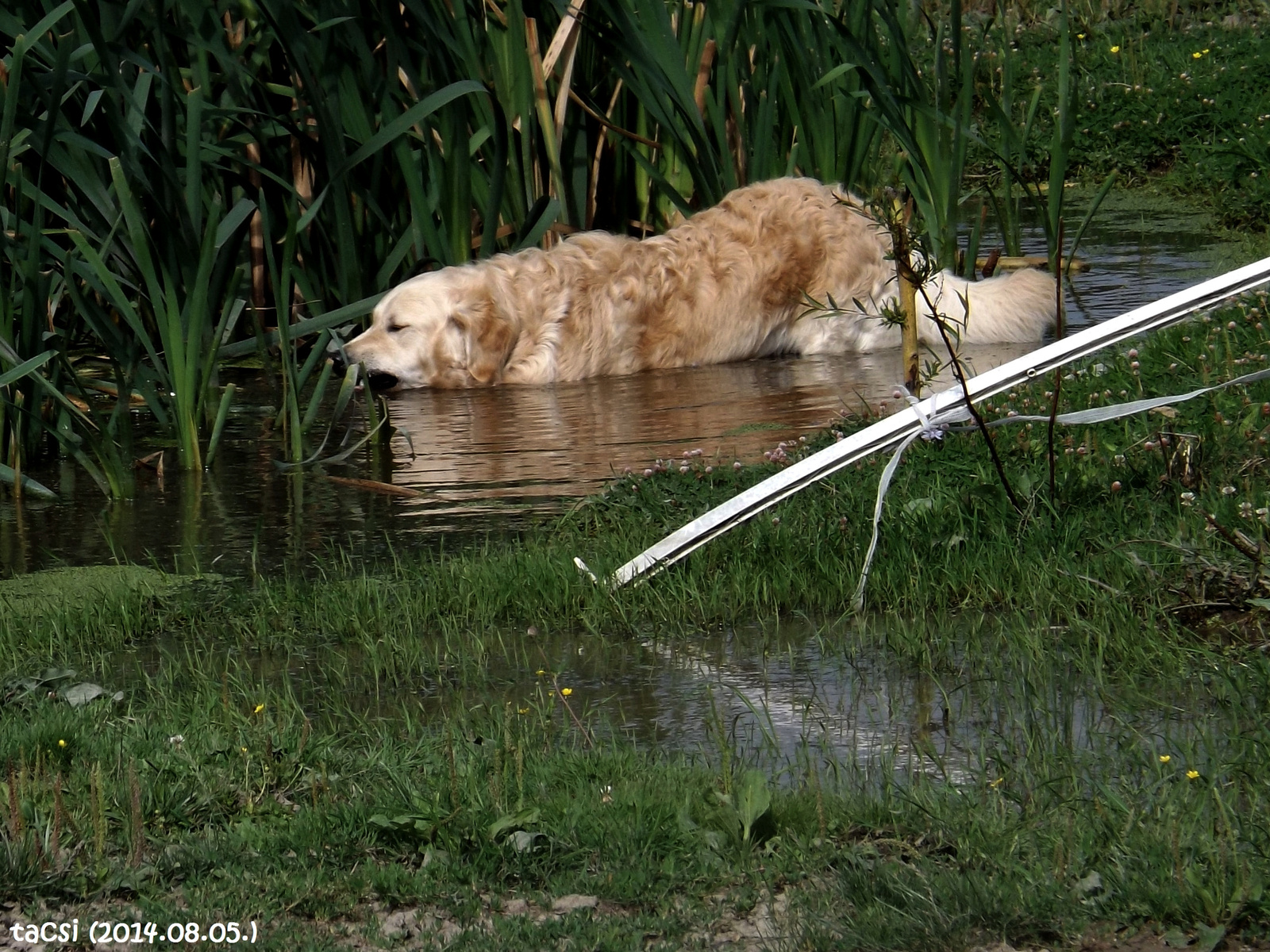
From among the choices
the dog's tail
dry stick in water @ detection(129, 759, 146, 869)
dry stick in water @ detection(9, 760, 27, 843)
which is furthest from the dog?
dry stick in water @ detection(129, 759, 146, 869)

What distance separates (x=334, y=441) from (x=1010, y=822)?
3.94 metres

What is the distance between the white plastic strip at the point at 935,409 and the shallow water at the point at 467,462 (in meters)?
1.01

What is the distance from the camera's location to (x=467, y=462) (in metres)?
5.56

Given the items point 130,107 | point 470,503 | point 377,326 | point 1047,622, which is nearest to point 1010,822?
point 1047,622

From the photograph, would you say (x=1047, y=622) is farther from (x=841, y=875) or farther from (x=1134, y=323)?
(x=841, y=875)

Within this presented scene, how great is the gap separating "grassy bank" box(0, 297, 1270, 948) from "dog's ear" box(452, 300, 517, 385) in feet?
8.19

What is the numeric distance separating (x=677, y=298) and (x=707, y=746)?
14.6 ft

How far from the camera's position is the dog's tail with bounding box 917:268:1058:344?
277 inches

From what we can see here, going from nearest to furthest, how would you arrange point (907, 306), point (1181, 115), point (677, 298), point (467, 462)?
1. point (907, 306)
2. point (467, 462)
3. point (677, 298)
4. point (1181, 115)

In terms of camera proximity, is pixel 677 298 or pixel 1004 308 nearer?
pixel 1004 308

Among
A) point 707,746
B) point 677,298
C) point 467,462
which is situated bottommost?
point 707,746

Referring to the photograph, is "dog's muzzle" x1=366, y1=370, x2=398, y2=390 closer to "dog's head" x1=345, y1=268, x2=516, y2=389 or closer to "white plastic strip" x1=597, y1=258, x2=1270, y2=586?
"dog's head" x1=345, y1=268, x2=516, y2=389

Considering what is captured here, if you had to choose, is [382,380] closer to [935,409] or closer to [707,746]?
[935,409]

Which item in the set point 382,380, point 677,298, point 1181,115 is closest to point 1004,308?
point 677,298
